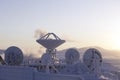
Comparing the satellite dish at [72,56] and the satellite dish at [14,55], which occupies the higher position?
the satellite dish at [72,56]

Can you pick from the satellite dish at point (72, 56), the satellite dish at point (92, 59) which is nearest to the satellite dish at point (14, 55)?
the satellite dish at point (92, 59)

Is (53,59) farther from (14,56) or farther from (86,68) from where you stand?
(14,56)

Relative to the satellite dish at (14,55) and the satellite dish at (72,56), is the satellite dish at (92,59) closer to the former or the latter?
the satellite dish at (14,55)

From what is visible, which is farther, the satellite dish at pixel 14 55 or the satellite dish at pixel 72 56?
the satellite dish at pixel 72 56

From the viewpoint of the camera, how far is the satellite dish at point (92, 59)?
78.8m

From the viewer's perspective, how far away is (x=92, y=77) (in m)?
69.9

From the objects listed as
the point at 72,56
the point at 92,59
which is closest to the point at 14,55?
the point at 92,59

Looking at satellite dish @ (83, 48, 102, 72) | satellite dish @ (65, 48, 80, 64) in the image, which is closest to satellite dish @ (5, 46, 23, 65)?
satellite dish @ (83, 48, 102, 72)

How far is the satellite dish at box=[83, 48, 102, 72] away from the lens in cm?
7881

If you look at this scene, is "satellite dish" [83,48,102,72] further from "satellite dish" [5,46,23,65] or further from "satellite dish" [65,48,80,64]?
"satellite dish" [65,48,80,64]

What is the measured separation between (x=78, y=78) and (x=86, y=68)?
93.5ft

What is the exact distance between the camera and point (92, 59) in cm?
7894

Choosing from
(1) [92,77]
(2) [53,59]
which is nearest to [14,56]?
(1) [92,77]

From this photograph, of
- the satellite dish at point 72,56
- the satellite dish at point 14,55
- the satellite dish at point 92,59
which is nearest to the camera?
the satellite dish at point 14,55
